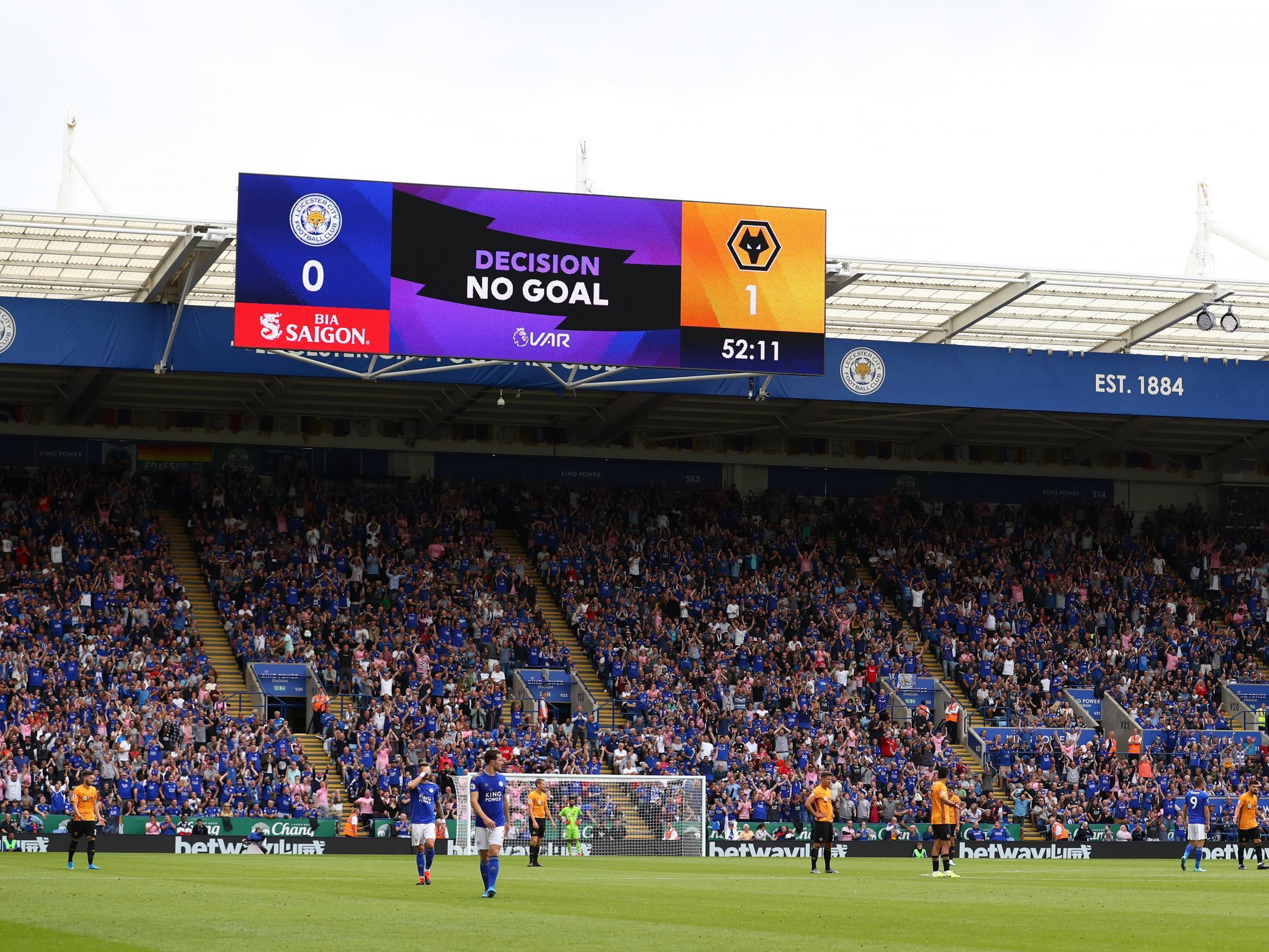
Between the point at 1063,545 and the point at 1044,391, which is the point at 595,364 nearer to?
the point at 1044,391

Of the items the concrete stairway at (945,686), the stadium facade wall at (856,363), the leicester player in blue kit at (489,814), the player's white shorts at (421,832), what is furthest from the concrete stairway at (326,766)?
the leicester player in blue kit at (489,814)

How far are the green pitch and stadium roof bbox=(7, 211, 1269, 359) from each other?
620 inches

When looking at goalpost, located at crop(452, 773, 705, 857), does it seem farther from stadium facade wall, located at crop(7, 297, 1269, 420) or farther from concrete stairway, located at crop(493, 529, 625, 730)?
stadium facade wall, located at crop(7, 297, 1269, 420)

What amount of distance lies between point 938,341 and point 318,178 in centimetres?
Result: 1857

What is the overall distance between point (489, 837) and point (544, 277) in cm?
2404

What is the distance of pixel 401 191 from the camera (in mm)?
41594

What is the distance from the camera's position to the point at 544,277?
42438 millimetres

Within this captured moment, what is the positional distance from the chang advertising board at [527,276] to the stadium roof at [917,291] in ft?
4.44

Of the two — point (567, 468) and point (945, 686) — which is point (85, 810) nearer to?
point (945, 686)

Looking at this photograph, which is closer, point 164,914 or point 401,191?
point 164,914

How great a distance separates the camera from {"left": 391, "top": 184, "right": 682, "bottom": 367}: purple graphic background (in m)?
41.5

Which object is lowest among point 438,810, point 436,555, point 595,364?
point 438,810

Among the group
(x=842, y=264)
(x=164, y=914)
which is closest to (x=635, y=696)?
(x=842, y=264)

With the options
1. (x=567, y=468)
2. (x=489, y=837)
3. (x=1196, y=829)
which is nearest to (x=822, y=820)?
(x=1196, y=829)
